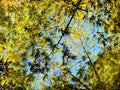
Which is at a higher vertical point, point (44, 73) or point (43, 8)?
point (43, 8)

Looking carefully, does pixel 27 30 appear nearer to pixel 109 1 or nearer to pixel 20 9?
pixel 20 9

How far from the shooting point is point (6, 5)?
22.8 ft

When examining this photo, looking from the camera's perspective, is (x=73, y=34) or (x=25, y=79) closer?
(x=25, y=79)

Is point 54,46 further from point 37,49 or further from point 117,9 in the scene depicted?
point 117,9

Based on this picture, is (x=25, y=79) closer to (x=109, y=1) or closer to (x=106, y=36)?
(x=106, y=36)

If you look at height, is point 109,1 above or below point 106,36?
above

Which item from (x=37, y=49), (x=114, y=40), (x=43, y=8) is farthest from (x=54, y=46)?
(x=114, y=40)

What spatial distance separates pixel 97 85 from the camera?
22.4 feet

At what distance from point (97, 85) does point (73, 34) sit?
4.45 feet

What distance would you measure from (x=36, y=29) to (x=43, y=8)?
0.50m

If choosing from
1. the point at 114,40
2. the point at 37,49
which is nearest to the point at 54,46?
the point at 37,49

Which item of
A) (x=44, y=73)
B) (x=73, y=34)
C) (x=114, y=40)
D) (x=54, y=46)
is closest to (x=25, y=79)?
(x=44, y=73)

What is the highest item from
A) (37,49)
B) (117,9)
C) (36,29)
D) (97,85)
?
(117,9)

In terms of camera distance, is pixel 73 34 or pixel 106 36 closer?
pixel 106 36
